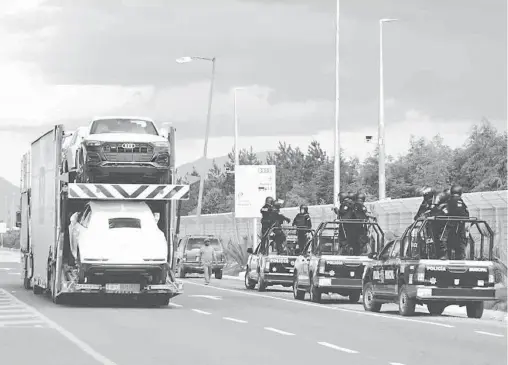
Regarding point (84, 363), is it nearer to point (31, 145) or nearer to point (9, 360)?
point (9, 360)

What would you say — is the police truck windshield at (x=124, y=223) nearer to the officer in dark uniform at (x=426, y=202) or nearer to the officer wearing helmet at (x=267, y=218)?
the officer in dark uniform at (x=426, y=202)

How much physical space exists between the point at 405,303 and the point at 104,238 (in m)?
6.50

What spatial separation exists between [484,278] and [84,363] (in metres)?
12.2

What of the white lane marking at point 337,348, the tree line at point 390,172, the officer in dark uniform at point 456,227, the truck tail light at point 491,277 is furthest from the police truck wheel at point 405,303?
the tree line at point 390,172

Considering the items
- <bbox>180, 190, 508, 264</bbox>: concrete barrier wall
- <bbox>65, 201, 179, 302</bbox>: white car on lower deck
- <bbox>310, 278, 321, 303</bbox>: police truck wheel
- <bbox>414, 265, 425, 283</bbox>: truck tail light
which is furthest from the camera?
<bbox>180, 190, 508, 264</bbox>: concrete barrier wall

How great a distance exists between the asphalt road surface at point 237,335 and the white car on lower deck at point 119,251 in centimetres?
56

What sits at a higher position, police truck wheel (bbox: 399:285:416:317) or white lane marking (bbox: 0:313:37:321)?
police truck wheel (bbox: 399:285:416:317)

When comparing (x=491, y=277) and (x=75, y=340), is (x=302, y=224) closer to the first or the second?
(x=491, y=277)

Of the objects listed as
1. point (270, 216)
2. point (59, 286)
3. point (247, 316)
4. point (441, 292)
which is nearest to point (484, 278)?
point (441, 292)

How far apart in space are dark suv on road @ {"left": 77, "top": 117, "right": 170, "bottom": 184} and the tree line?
41.2 metres

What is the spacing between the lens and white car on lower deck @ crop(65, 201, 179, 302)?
92.0 ft

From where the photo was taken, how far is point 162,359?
54.3 ft

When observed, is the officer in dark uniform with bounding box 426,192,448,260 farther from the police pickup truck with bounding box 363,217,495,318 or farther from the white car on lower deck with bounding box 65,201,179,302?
the white car on lower deck with bounding box 65,201,179,302

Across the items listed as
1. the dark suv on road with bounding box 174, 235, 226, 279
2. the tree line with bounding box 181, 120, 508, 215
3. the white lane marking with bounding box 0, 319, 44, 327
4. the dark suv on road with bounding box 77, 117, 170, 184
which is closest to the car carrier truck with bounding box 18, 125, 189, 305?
the dark suv on road with bounding box 77, 117, 170, 184
